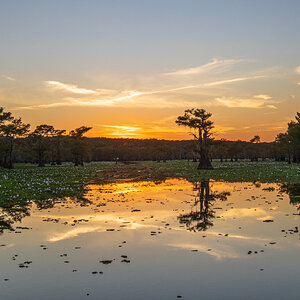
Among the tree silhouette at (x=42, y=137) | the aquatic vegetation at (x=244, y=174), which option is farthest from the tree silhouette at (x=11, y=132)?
the aquatic vegetation at (x=244, y=174)

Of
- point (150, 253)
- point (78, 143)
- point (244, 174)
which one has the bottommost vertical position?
point (150, 253)

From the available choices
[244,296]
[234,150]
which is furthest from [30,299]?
[234,150]

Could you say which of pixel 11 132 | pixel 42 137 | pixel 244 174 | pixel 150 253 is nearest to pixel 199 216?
pixel 150 253

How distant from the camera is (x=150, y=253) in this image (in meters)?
9.84

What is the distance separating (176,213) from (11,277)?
9873 mm

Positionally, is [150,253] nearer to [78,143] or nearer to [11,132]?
[11,132]

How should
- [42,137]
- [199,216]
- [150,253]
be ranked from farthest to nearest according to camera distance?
[42,137] < [199,216] < [150,253]

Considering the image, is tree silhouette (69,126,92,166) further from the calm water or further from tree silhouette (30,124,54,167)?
the calm water

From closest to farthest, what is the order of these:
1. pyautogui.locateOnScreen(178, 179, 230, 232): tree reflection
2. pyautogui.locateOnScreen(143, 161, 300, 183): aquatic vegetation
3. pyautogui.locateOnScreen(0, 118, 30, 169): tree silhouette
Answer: pyautogui.locateOnScreen(178, 179, 230, 232): tree reflection < pyautogui.locateOnScreen(143, 161, 300, 183): aquatic vegetation < pyautogui.locateOnScreen(0, 118, 30, 169): tree silhouette

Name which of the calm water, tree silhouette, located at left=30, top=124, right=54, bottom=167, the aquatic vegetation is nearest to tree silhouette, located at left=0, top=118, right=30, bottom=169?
tree silhouette, located at left=30, top=124, right=54, bottom=167

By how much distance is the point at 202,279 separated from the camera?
7730 millimetres

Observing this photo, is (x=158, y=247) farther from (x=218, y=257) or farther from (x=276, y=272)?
(x=276, y=272)

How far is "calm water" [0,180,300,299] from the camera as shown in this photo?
7.25 metres

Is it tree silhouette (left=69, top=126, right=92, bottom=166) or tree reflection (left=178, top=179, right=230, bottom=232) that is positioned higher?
tree silhouette (left=69, top=126, right=92, bottom=166)
